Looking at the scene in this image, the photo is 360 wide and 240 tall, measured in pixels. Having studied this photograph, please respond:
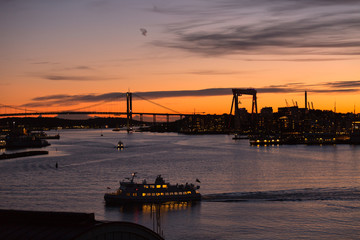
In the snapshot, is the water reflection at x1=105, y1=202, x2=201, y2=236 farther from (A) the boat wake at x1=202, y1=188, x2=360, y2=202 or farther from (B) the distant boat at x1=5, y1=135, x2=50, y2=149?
(B) the distant boat at x1=5, y1=135, x2=50, y2=149

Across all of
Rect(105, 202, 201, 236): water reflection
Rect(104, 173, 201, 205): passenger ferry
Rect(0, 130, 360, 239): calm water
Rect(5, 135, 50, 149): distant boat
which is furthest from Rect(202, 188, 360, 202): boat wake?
Rect(5, 135, 50, 149): distant boat

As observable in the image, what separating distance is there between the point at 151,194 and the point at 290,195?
7.90 meters

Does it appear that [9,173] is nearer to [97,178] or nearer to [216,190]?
[97,178]

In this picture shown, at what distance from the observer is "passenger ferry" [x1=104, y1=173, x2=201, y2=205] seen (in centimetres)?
2511

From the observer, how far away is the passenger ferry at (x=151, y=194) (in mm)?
25109

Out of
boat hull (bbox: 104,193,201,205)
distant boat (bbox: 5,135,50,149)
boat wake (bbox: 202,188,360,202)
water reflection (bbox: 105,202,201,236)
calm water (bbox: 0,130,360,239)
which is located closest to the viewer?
calm water (bbox: 0,130,360,239)

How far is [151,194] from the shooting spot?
83.4 feet

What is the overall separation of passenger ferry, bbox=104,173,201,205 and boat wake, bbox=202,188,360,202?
44.0 inches

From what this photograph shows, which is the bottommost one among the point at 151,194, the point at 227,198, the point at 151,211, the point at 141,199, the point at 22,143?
the point at 151,211

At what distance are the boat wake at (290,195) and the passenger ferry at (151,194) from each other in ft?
3.66

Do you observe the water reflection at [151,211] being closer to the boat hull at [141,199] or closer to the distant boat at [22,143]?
the boat hull at [141,199]

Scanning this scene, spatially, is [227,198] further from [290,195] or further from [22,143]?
[22,143]

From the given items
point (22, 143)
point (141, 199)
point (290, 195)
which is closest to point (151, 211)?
point (141, 199)

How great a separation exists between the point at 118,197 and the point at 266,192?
8.76 metres
